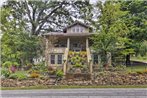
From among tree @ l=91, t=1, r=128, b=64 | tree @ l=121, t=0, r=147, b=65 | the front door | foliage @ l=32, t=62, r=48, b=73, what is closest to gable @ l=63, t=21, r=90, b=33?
the front door

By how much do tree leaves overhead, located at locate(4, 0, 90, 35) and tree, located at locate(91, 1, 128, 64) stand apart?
27.3 feet

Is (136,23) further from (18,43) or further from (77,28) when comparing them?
(18,43)

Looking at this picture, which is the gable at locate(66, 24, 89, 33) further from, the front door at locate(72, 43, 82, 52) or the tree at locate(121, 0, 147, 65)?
the tree at locate(121, 0, 147, 65)

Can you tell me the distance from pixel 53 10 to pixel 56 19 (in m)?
1.16

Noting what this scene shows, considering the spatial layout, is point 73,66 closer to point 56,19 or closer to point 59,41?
point 59,41

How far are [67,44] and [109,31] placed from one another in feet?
16.5

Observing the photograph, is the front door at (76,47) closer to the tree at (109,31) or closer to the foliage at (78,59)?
the tree at (109,31)

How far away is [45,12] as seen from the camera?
30.2 meters

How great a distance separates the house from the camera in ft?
71.0

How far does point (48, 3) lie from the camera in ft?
95.5

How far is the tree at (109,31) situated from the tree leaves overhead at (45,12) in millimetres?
8334

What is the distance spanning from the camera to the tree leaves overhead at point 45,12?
28875mm

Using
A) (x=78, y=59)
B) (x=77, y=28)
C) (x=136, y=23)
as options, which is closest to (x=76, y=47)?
(x=77, y=28)

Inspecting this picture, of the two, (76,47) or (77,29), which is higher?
(77,29)
